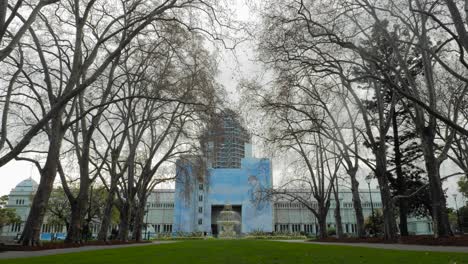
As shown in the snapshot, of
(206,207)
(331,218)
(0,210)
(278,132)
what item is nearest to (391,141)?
(278,132)

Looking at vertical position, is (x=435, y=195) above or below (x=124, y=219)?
above

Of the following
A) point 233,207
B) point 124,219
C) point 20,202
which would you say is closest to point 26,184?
point 20,202

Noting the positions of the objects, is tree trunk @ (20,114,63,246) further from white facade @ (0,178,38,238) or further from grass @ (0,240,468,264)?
white facade @ (0,178,38,238)

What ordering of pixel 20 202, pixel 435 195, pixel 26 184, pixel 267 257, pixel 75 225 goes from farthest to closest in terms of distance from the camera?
1. pixel 26 184
2. pixel 20 202
3. pixel 75 225
4. pixel 435 195
5. pixel 267 257

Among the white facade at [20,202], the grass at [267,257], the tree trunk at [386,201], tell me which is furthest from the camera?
the white facade at [20,202]

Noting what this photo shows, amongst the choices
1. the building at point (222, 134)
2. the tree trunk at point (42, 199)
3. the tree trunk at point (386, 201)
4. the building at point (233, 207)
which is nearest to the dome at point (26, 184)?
the building at point (233, 207)

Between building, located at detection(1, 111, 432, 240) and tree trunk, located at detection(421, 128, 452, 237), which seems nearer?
tree trunk, located at detection(421, 128, 452, 237)

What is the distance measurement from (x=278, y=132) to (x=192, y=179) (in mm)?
8639

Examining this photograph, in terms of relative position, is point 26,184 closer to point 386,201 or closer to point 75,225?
point 75,225

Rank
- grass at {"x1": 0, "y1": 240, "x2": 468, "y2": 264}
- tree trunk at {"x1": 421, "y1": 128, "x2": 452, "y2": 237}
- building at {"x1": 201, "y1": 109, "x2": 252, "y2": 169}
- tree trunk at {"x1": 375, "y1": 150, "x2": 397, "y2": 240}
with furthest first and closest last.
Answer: tree trunk at {"x1": 375, "y1": 150, "x2": 397, "y2": 240}, building at {"x1": 201, "y1": 109, "x2": 252, "y2": 169}, tree trunk at {"x1": 421, "y1": 128, "x2": 452, "y2": 237}, grass at {"x1": 0, "y1": 240, "x2": 468, "y2": 264}

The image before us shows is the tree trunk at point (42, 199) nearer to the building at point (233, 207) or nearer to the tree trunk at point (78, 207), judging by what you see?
the tree trunk at point (78, 207)

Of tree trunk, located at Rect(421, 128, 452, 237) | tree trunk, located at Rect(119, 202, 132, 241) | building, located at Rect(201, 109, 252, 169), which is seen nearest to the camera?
tree trunk, located at Rect(421, 128, 452, 237)

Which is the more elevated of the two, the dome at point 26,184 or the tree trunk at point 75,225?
the dome at point 26,184

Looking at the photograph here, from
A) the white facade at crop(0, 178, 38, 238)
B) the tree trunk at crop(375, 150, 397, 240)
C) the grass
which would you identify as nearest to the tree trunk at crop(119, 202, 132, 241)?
the grass
